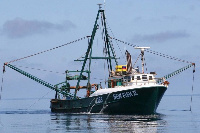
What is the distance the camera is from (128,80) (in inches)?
3334

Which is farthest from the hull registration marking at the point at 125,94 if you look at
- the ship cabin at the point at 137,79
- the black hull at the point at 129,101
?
the ship cabin at the point at 137,79

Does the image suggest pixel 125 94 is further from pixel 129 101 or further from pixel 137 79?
pixel 137 79

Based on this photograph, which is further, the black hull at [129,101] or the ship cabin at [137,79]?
the ship cabin at [137,79]

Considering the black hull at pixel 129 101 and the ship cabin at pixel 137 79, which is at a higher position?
the ship cabin at pixel 137 79

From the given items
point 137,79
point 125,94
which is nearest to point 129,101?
point 125,94

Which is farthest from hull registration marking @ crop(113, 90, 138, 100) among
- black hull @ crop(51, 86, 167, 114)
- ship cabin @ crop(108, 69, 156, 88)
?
ship cabin @ crop(108, 69, 156, 88)

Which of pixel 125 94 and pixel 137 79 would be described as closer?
pixel 125 94

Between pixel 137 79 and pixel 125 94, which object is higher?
pixel 137 79

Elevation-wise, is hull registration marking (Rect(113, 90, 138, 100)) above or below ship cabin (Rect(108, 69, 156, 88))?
below

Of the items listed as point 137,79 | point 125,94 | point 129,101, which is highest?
point 137,79

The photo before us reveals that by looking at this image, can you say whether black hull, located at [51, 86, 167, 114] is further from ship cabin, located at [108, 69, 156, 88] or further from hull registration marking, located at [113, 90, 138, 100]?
ship cabin, located at [108, 69, 156, 88]

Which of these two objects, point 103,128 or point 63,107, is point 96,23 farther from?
point 103,128

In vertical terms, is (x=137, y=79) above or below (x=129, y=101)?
above

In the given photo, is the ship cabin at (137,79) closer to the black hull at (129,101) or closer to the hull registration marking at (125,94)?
the black hull at (129,101)
